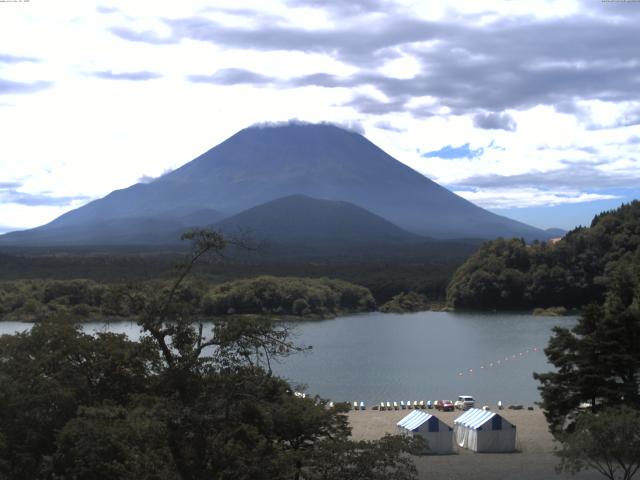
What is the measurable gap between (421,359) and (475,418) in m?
14.6

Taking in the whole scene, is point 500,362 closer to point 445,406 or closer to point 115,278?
point 445,406

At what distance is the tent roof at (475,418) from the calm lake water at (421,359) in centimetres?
352

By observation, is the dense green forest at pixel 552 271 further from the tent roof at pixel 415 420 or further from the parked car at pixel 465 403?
the tent roof at pixel 415 420

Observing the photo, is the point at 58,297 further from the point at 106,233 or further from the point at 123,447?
the point at 106,233

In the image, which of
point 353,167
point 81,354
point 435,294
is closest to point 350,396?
point 81,354

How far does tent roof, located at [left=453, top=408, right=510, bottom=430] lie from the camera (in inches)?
673

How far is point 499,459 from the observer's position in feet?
53.6

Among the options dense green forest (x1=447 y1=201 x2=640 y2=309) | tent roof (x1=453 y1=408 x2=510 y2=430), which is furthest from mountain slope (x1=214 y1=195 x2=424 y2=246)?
tent roof (x1=453 y1=408 x2=510 y2=430)

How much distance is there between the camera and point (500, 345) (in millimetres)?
35125

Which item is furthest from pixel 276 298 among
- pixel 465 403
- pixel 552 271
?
pixel 465 403

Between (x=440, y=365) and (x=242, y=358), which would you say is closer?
(x=242, y=358)

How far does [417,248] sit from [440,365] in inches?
3173

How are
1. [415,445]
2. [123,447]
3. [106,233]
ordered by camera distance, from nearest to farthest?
[123,447]
[415,445]
[106,233]

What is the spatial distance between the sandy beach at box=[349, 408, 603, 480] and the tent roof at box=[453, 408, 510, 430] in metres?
0.54
